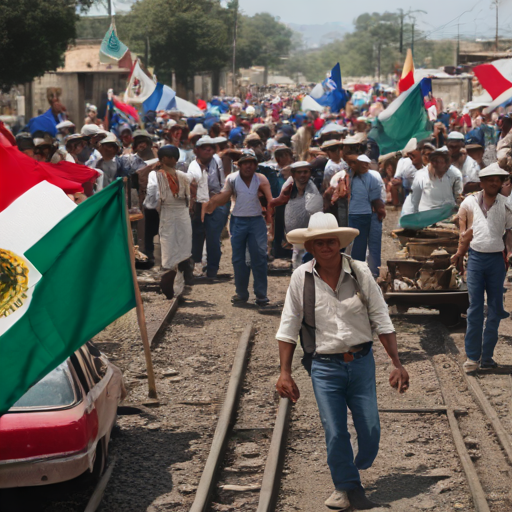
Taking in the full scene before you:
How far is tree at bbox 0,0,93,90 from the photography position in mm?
27492

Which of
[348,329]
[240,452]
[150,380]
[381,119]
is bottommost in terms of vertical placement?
[240,452]

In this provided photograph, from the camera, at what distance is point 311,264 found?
6227 millimetres

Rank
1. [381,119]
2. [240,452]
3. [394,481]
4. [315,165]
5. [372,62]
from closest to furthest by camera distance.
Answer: [394,481]
[240,452]
[315,165]
[381,119]
[372,62]

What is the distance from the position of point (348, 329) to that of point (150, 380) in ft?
4.69

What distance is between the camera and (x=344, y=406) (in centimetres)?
618

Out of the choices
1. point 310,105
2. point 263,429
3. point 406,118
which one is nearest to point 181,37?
point 310,105

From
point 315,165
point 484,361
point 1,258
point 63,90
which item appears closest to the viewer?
point 1,258

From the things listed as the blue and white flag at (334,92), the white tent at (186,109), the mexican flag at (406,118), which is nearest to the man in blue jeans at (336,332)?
the mexican flag at (406,118)

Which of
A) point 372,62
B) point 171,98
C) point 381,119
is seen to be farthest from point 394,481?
point 372,62

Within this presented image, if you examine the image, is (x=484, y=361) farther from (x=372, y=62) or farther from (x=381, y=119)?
(x=372, y=62)

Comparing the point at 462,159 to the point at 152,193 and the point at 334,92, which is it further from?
the point at 334,92

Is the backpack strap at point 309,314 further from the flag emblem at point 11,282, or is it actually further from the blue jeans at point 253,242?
the blue jeans at point 253,242

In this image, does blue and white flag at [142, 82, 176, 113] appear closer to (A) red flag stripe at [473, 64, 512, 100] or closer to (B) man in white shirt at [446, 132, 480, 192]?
(A) red flag stripe at [473, 64, 512, 100]

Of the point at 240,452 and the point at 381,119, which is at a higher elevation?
the point at 381,119
